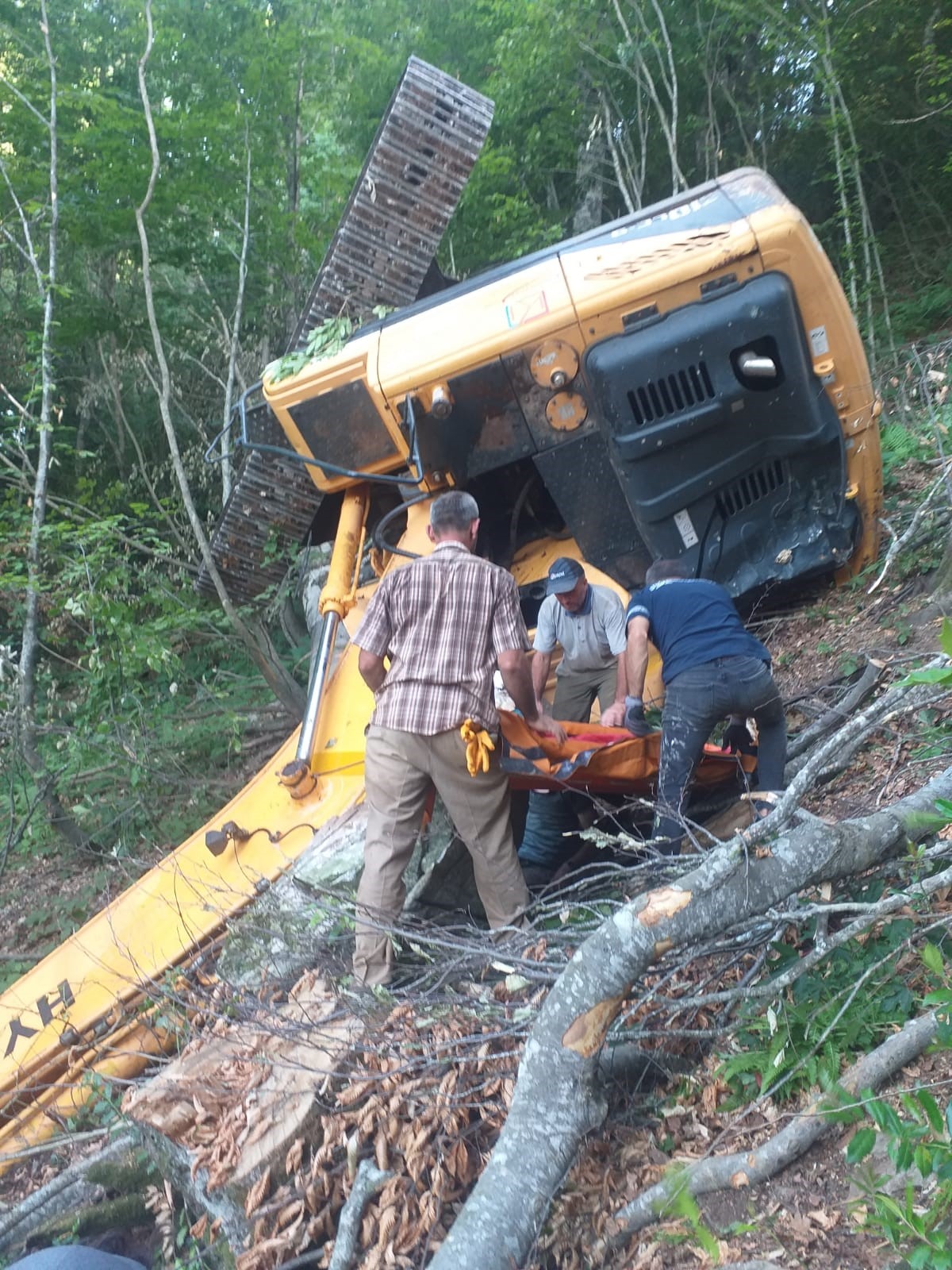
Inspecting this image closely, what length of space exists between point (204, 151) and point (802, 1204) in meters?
8.75

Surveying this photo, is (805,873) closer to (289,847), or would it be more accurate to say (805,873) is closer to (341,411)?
(289,847)

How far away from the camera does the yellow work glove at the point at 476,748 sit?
3.38 metres

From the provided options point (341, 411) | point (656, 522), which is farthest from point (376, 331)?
point (656, 522)

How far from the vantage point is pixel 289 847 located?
12.8 feet

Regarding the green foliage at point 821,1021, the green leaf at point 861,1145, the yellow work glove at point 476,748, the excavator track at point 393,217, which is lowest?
the green foliage at point 821,1021

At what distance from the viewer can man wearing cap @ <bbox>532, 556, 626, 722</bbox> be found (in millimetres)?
4602

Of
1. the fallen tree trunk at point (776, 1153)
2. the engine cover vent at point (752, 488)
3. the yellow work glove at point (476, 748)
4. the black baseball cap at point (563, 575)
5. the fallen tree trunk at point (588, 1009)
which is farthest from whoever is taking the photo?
the engine cover vent at point (752, 488)

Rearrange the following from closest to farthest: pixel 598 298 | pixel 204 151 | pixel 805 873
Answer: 1. pixel 805 873
2. pixel 598 298
3. pixel 204 151

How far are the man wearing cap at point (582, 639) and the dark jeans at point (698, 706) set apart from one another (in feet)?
2.54

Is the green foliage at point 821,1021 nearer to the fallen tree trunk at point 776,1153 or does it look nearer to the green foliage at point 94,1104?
the fallen tree trunk at point 776,1153

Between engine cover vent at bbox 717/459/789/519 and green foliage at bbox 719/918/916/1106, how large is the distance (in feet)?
8.65

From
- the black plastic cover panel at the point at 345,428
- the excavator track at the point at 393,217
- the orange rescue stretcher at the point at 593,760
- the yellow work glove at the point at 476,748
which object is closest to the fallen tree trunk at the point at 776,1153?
the yellow work glove at the point at 476,748

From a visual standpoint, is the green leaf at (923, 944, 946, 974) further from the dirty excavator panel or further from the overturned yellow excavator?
the dirty excavator panel

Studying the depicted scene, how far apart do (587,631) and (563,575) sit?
352mm
